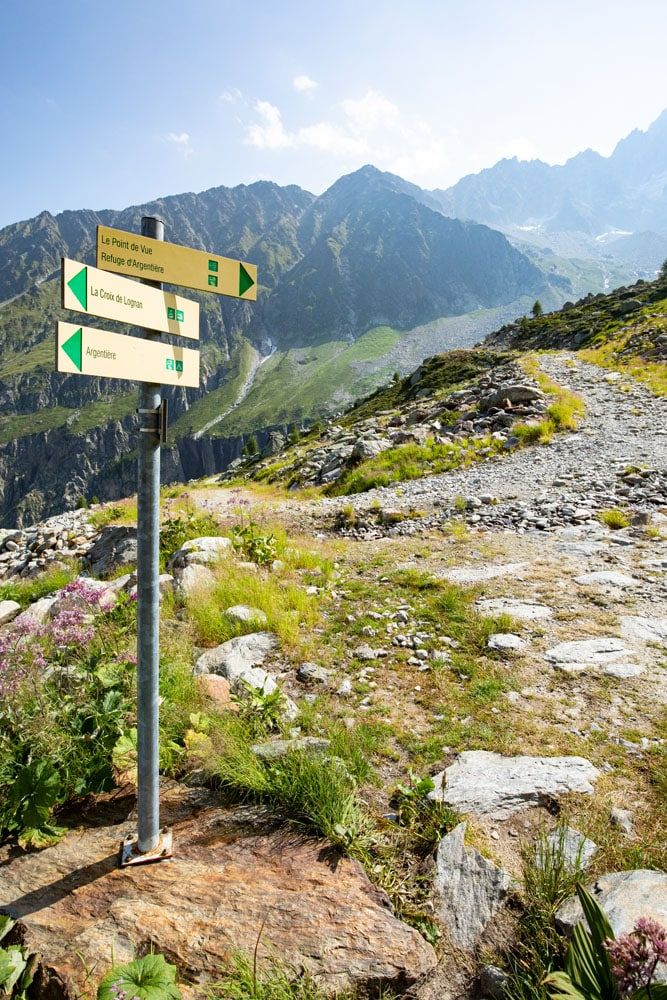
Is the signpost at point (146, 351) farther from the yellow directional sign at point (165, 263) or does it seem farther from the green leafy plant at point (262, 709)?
the green leafy plant at point (262, 709)

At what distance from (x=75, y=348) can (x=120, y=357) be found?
0.25 meters

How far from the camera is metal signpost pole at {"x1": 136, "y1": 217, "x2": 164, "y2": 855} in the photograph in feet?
9.18

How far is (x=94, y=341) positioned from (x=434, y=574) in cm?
706

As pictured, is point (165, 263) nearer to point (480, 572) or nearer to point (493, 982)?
point (493, 982)

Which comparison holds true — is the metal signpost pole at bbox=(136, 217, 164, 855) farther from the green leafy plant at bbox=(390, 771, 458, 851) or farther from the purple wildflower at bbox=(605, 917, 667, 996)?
the purple wildflower at bbox=(605, 917, 667, 996)

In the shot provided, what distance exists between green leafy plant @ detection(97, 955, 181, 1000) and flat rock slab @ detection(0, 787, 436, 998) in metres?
0.28

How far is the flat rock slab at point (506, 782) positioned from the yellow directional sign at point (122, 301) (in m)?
3.63

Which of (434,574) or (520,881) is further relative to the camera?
(434,574)

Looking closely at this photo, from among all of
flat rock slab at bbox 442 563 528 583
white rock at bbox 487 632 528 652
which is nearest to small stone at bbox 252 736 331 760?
white rock at bbox 487 632 528 652

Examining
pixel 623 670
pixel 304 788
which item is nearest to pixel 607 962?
pixel 304 788

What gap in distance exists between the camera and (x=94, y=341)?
2.37 meters

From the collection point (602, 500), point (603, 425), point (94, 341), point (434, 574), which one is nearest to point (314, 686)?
point (434, 574)

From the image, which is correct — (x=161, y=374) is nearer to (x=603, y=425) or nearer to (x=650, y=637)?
(x=650, y=637)

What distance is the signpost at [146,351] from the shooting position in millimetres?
2389
